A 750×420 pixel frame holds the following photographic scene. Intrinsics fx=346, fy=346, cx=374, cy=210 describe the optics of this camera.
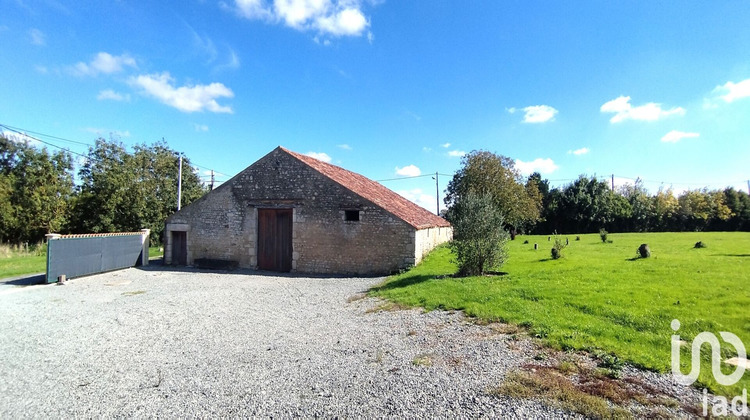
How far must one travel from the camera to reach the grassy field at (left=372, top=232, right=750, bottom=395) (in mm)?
5328

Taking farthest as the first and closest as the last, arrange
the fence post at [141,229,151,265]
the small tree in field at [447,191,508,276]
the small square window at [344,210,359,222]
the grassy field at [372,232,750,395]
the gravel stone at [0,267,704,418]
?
1. the fence post at [141,229,151,265]
2. the small square window at [344,210,359,222]
3. the small tree in field at [447,191,508,276]
4. the grassy field at [372,232,750,395]
5. the gravel stone at [0,267,704,418]

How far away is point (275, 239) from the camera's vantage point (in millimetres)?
17453

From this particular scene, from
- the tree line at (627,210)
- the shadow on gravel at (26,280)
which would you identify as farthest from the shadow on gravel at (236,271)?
the tree line at (627,210)

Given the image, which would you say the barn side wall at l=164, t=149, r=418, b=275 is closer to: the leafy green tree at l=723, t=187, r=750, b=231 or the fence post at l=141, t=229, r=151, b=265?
the fence post at l=141, t=229, r=151, b=265

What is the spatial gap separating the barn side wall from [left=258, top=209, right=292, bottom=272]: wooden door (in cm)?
32

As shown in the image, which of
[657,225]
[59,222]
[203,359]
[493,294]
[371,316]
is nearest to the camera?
[203,359]

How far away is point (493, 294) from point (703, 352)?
4.26 m

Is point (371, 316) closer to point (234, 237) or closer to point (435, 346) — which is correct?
point (435, 346)

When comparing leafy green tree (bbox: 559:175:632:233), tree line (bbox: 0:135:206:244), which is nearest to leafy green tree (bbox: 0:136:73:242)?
tree line (bbox: 0:135:206:244)

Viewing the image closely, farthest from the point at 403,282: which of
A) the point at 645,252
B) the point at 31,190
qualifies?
the point at 31,190

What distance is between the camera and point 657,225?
49.2 meters

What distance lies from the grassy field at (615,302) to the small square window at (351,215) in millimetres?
4630

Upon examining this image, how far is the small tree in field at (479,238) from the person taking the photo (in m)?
11.7

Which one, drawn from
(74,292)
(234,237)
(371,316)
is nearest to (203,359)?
(371,316)
